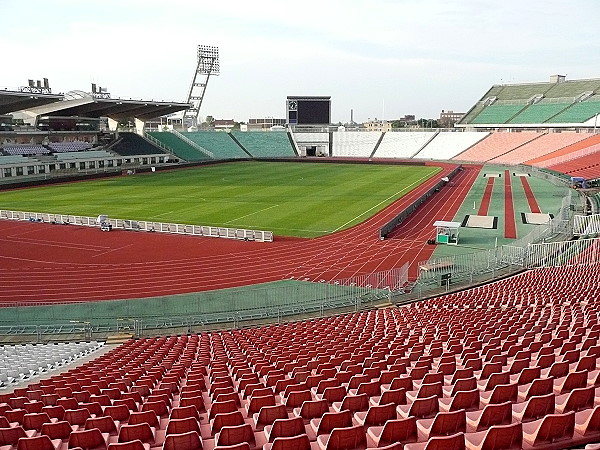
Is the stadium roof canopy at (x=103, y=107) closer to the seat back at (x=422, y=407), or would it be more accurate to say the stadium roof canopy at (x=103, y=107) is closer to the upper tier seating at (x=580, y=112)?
the upper tier seating at (x=580, y=112)

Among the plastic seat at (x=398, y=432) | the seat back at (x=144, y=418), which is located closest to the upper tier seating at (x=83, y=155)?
the seat back at (x=144, y=418)

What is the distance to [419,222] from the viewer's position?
3941cm

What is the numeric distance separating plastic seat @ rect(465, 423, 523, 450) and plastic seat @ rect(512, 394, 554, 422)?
908mm

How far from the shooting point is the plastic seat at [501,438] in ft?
16.9

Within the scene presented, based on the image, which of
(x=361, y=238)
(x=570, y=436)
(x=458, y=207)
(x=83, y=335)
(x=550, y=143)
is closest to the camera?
(x=570, y=436)

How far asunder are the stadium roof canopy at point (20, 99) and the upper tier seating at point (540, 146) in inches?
2555

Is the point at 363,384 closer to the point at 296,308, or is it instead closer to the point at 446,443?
the point at 446,443

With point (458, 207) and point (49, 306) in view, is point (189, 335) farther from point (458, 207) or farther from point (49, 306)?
point (458, 207)

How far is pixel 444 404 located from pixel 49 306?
19.2 m

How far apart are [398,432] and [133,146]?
8893cm

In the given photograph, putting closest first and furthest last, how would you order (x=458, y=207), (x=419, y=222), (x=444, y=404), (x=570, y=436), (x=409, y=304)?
1. (x=570, y=436)
2. (x=444, y=404)
3. (x=409, y=304)
4. (x=419, y=222)
5. (x=458, y=207)

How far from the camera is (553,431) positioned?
5340mm

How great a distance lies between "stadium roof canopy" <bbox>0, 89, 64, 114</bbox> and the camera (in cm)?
6078

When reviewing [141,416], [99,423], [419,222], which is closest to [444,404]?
[141,416]
